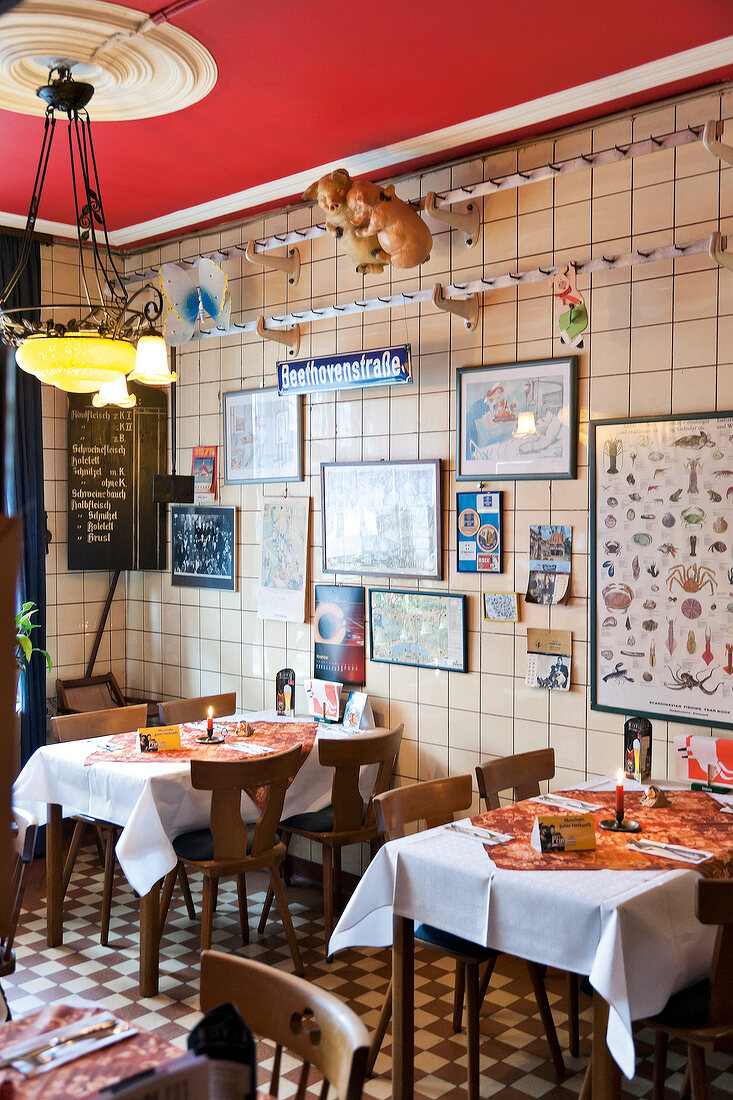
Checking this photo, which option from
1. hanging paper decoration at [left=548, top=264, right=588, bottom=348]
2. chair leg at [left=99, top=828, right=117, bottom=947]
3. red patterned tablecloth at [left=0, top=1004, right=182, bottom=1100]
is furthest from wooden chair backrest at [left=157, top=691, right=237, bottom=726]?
red patterned tablecloth at [left=0, top=1004, right=182, bottom=1100]

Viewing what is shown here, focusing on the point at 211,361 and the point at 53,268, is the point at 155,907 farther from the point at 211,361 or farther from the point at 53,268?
the point at 53,268

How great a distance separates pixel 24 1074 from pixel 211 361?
13.4 ft

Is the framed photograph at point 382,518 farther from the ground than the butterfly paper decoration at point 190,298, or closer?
closer

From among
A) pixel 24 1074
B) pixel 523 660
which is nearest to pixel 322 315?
pixel 523 660

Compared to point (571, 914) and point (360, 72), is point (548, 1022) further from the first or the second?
point (360, 72)

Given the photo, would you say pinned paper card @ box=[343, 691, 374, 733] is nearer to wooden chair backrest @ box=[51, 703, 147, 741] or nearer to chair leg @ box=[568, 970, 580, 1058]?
wooden chair backrest @ box=[51, 703, 147, 741]

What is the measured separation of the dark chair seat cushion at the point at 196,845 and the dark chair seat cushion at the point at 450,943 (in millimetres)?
993

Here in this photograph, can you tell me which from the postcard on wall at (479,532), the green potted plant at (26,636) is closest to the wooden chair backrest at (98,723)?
the green potted plant at (26,636)

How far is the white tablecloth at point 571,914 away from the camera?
2.24 m

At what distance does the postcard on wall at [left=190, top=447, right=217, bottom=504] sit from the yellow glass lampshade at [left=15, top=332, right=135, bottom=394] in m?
2.07

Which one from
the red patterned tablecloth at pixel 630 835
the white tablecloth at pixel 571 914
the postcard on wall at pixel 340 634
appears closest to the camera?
the white tablecloth at pixel 571 914

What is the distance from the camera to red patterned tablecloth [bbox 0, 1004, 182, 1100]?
1.55 metres

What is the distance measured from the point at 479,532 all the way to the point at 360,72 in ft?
5.74

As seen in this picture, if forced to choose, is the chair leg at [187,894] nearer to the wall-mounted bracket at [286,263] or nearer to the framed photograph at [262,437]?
the framed photograph at [262,437]
